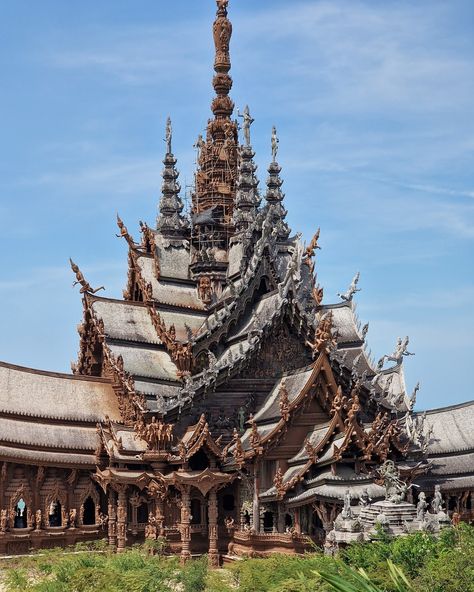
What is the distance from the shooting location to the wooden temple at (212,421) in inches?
1155

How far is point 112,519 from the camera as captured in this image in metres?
31.1

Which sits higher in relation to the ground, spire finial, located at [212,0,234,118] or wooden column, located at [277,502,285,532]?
spire finial, located at [212,0,234,118]

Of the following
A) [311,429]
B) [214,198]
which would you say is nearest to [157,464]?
[311,429]

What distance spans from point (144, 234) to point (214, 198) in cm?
602

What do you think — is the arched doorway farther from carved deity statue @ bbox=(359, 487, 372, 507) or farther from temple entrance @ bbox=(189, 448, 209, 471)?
carved deity statue @ bbox=(359, 487, 372, 507)

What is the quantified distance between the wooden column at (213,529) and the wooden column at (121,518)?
2875 mm

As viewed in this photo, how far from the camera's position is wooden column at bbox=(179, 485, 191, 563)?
29375 millimetres

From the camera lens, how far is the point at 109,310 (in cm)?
3609

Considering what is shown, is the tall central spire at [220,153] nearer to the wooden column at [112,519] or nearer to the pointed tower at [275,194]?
the pointed tower at [275,194]

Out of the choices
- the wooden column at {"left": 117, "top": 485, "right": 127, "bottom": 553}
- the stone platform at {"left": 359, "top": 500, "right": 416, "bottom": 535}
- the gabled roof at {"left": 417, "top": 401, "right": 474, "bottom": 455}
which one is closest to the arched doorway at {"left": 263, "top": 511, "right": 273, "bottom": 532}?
the wooden column at {"left": 117, "top": 485, "right": 127, "bottom": 553}

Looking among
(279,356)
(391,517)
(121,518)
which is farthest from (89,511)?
(391,517)

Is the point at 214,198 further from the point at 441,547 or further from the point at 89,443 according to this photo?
the point at 441,547

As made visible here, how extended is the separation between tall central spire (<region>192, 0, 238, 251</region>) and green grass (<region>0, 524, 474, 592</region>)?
21.8 metres

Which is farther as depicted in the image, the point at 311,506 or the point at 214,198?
the point at 214,198
